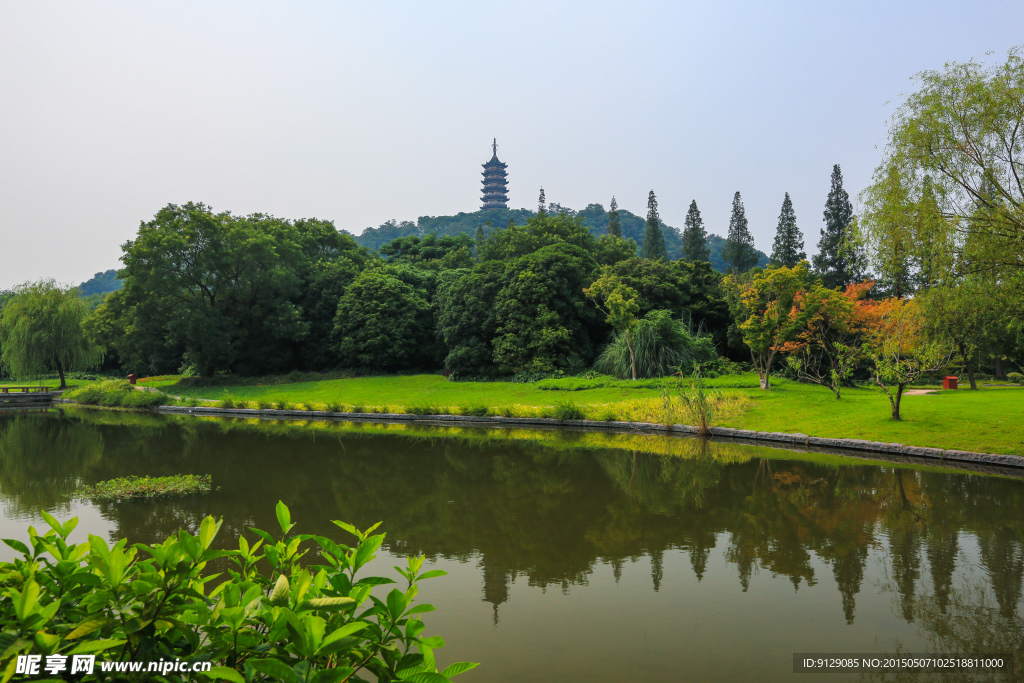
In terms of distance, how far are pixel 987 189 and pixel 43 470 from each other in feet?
64.3

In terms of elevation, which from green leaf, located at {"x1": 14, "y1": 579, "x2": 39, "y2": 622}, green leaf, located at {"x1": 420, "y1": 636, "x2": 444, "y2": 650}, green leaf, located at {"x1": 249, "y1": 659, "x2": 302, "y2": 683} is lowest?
green leaf, located at {"x1": 420, "y1": 636, "x2": 444, "y2": 650}

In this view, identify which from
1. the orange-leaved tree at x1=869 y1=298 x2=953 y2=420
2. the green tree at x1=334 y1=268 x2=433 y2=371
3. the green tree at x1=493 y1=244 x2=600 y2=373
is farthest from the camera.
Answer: the green tree at x1=334 y1=268 x2=433 y2=371

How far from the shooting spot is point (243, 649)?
64.6 inches

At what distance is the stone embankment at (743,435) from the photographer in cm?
1137

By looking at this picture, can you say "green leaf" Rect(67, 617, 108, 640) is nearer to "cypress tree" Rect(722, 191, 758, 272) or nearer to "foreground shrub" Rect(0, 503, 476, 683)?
"foreground shrub" Rect(0, 503, 476, 683)

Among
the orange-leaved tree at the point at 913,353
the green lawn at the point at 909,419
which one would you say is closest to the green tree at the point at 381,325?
the green lawn at the point at 909,419

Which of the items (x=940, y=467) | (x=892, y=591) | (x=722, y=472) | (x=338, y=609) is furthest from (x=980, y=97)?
(x=338, y=609)

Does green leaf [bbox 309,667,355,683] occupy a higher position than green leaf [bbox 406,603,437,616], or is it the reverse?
green leaf [bbox 406,603,437,616]

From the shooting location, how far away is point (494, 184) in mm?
125250

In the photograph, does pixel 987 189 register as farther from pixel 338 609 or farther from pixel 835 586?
pixel 338 609

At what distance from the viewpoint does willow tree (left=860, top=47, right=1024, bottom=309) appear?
35.3ft

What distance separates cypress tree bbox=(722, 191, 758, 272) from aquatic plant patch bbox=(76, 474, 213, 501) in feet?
173

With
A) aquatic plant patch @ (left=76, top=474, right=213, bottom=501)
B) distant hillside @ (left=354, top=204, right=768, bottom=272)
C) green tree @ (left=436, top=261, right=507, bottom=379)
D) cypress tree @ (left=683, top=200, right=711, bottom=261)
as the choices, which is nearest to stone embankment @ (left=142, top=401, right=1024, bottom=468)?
Answer: aquatic plant patch @ (left=76, top=474, right=213, bottom=501)

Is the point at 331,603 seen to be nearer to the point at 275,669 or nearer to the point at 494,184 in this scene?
the point at 275,669
